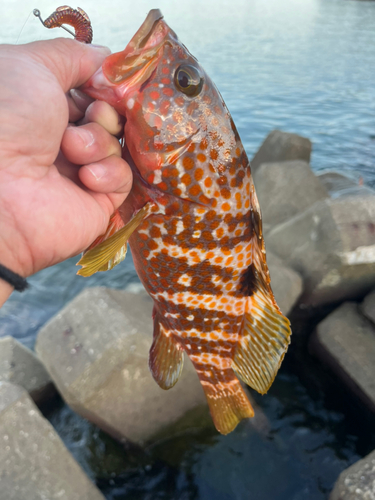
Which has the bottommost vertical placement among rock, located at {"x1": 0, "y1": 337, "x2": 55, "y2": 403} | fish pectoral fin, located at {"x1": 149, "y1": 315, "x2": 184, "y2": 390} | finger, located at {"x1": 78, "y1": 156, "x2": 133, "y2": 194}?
rock, located at {"x1": 0, "y1": 337, "x2": 55, "y2": 403}

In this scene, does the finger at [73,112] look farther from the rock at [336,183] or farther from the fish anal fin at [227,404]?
the rock at [336,183]

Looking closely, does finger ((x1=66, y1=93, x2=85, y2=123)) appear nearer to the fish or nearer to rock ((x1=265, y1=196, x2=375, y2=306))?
the fish

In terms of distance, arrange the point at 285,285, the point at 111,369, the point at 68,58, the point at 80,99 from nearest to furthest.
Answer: the point at 68,58 → the point at 80,99 → the point at 111,369 → the point at 285,285

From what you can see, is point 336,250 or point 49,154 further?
point 336,250

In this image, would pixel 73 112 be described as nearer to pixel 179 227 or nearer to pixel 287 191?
pixel 179 227

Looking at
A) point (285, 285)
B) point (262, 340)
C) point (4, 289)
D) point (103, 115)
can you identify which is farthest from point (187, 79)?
point (285, 285)

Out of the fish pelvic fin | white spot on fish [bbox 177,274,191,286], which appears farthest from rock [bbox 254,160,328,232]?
white spot on fish [bbox 177,274,191,286]
